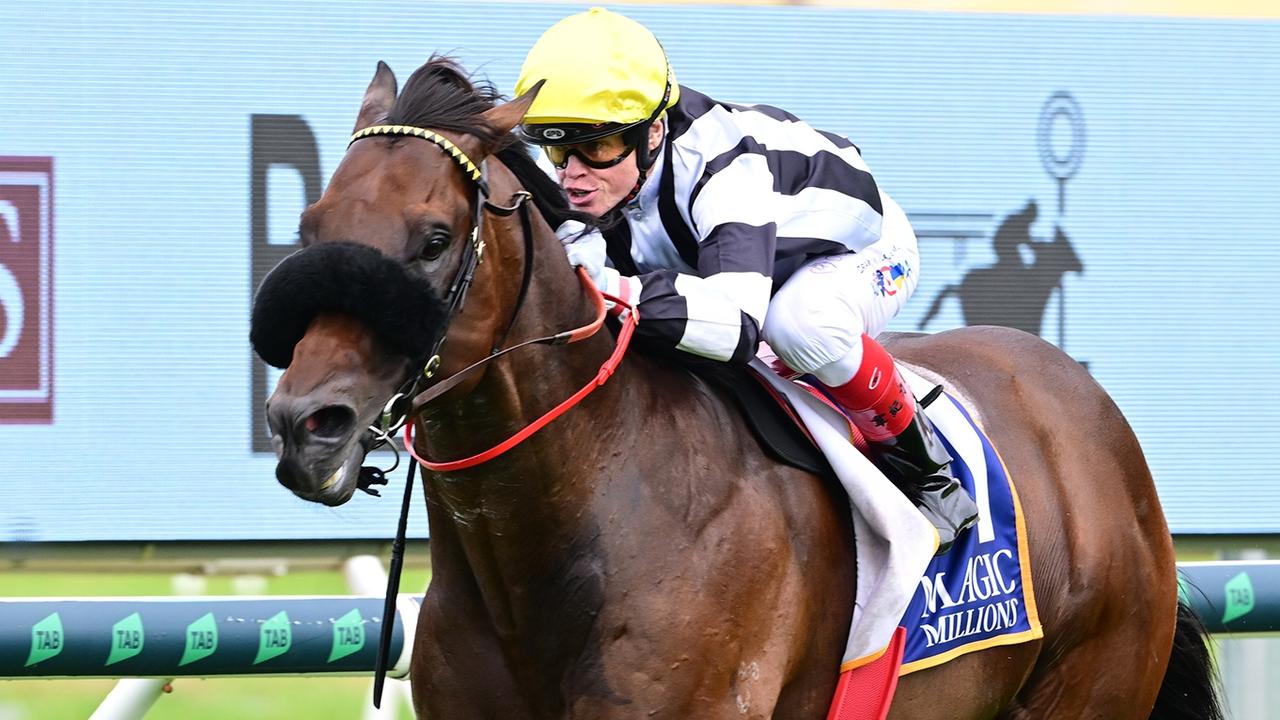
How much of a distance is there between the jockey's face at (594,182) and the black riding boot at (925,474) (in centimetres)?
61

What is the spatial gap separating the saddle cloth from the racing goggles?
422 mm

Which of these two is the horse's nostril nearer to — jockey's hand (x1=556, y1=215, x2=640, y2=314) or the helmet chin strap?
jockey's hand (x1=556, y1=215, x2=640, y2=314)

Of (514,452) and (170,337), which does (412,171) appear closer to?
(514,452)

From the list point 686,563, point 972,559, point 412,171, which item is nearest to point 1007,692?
point 972,559

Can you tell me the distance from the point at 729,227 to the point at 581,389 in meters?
0.34

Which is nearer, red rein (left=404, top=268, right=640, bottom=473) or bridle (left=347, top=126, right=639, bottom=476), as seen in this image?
bridle (left=347, top=126, right=639, bottom=476)

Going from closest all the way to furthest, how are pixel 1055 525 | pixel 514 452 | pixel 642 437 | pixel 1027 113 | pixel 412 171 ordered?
pixel 412 171
pixel 514 452
pixel 642 437
pixel 1055 525
pixel 1027 113

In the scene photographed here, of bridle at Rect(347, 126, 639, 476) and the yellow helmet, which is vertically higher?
the yellow helmet

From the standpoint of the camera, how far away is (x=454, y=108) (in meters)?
2.05

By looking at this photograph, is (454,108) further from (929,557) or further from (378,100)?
(929,557)

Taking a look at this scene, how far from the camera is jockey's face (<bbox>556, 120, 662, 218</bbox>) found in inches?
93.7

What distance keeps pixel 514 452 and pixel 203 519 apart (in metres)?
2.30

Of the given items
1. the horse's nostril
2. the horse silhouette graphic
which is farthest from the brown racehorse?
the horse silhouette graphic

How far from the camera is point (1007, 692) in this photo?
112 inches
